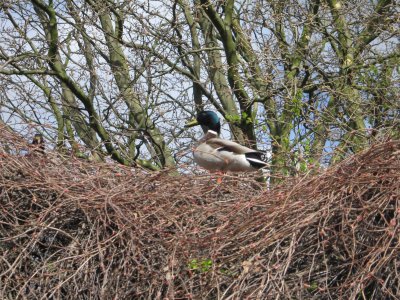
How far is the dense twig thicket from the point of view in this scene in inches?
184

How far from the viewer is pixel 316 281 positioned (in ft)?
15.6

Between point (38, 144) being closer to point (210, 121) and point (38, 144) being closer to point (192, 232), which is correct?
point (192, 232)

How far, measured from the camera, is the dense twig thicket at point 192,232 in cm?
467

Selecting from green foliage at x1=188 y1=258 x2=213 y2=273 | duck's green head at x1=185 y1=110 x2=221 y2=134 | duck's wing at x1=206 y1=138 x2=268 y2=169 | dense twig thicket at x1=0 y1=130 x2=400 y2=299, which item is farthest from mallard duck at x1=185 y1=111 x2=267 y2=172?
green foliage at x1=188 y1=258 x2=213 y2=273

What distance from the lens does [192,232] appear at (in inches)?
202

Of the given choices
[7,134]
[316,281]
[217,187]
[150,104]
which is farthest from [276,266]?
[150,104]

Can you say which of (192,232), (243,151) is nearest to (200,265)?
(192,232)

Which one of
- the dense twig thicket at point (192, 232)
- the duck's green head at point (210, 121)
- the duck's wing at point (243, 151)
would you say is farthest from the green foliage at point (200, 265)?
the duck's green head at point (210, 121)

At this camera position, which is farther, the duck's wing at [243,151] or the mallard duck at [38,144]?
the duck's wing at [243,151]

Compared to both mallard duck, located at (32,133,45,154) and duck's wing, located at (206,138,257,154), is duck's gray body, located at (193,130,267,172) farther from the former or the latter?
mallard duck, located at (32,133,45,154)

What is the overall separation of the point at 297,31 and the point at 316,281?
6.71 m

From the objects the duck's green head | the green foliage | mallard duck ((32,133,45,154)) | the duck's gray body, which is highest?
mallard duck ((32,133,45,154))

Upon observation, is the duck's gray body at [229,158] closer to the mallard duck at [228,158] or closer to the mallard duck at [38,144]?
the mallard duck at [228,158]

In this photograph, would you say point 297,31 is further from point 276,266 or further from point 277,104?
point 276,266
